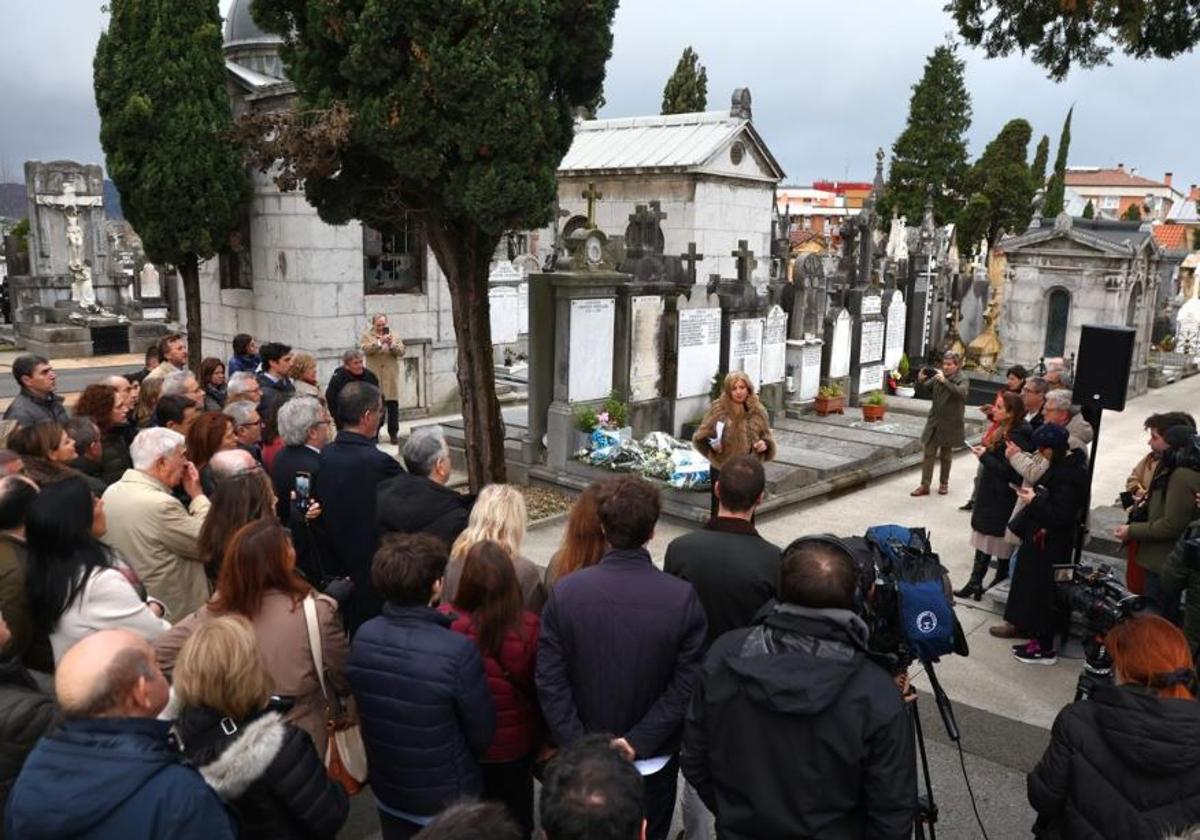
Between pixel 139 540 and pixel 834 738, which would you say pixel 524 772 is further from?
pixel 139 540

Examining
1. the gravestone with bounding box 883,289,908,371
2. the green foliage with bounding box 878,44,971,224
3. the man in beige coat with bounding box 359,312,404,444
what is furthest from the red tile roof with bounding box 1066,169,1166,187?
the man in beige coat with bounding box 359,312,404,444

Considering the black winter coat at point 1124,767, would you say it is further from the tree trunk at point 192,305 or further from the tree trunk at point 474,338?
the tree trunk at point 192,305

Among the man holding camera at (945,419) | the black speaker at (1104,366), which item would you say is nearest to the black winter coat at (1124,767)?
the black speaker at (1104,366)

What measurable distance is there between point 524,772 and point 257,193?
488 inches

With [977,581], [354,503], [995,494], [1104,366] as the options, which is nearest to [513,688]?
[354,503]

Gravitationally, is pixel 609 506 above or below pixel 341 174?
below

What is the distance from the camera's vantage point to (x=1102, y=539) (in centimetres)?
755

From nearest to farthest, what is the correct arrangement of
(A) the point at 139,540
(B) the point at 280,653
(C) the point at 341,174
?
(B) the point at 280,653 → (A) the point at 139,540 → (C) the point at 341,174

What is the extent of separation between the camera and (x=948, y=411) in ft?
32.9

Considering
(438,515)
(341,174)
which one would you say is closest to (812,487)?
(341,174)

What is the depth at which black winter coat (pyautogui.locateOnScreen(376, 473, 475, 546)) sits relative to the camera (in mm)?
4082

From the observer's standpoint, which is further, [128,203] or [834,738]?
[128,203]

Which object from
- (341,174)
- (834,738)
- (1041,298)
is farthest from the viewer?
(1041,298)

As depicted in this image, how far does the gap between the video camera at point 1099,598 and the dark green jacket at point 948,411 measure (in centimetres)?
583
